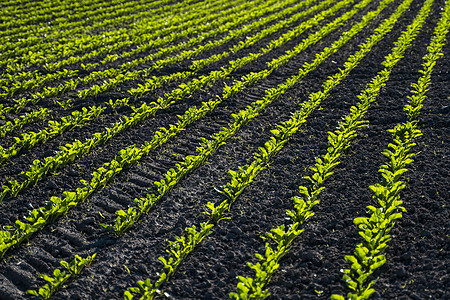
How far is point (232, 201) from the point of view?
5.47m

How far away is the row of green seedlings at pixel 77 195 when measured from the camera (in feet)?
15.8

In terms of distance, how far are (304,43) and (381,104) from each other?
13.7ft

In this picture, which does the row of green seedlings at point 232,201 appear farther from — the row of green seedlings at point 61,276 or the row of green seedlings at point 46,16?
the row of green seedlings at point 46,16

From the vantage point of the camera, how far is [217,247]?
4816 mm

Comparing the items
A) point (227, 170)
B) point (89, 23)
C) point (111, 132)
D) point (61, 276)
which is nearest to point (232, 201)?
point (227, 170)

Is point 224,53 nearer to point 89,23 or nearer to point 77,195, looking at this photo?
point 89,23

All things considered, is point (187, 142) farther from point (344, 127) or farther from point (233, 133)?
point (344, 127)

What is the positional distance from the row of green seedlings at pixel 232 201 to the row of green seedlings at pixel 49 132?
2.76 metres

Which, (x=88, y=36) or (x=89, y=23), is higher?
(x=89, y=23)

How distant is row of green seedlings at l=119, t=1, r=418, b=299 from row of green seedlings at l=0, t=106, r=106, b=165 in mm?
2758

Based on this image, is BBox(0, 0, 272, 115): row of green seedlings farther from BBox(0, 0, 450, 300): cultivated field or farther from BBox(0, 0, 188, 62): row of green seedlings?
BBox(0, 0, 188, 62): row of green seedlings

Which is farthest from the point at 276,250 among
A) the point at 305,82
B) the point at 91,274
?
the point at 305,82

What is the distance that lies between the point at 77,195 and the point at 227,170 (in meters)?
1.90

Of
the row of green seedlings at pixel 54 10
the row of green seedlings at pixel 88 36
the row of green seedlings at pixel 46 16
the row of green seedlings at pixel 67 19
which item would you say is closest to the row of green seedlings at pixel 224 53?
the row of green seedlings at pixel 88 36
